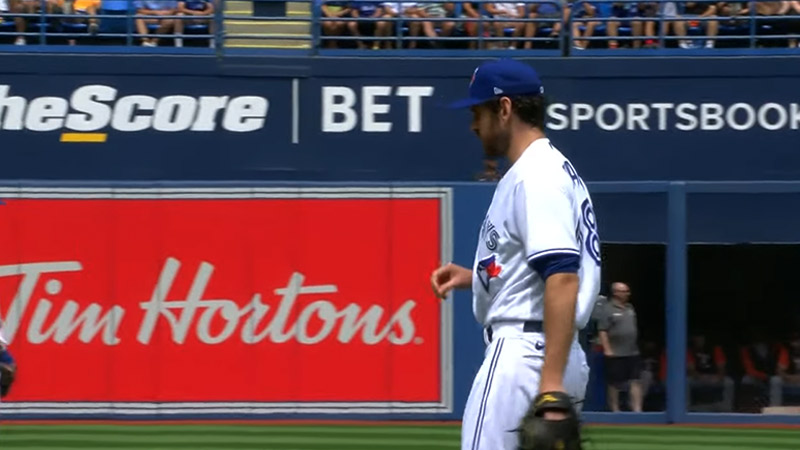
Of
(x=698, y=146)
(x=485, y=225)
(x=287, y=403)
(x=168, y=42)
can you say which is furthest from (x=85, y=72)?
(x=485, y=225)

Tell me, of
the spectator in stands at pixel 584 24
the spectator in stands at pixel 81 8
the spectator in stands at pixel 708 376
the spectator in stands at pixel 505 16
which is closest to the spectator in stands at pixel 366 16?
the spectator in stands at pixel 505 16

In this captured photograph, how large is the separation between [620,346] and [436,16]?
4.94 meters

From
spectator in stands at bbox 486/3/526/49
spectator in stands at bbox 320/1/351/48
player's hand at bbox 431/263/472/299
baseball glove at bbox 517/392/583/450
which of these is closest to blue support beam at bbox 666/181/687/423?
spectator in stands at bbox 486/3/526/49

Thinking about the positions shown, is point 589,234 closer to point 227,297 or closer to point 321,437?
point 321,437

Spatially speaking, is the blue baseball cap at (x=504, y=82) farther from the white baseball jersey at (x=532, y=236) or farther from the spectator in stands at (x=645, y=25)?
the spectator in stands at (x=645, y=25)

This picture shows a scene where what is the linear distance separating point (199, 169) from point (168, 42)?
1522mm

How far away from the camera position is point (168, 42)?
52.0 ft

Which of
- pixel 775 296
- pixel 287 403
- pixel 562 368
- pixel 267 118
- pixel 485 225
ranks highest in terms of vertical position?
pixel 485 225

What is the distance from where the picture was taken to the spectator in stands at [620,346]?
12367mm

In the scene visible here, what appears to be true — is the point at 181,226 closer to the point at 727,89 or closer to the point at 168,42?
the point at 168,42

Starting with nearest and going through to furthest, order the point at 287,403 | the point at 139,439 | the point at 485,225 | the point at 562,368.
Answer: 1. the point at 562,368
2. the point at 485,225
3. the point at 139,439
4. the point at 287,403

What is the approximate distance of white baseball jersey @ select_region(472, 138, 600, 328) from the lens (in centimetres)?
392

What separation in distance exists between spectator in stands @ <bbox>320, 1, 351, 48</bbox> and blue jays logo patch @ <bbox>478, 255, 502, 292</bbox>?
11.6 metres

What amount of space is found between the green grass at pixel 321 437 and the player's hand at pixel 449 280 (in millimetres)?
6572
